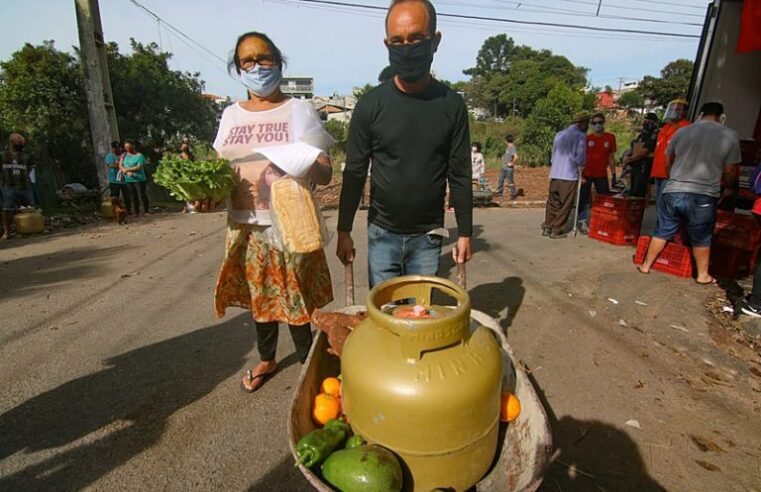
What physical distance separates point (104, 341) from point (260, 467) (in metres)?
2.43

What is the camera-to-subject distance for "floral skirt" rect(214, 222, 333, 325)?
247cm

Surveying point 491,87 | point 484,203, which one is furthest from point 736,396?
point 491,87

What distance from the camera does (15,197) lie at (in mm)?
7984

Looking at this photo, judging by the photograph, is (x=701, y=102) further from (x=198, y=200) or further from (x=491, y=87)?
(x=491, y=87)

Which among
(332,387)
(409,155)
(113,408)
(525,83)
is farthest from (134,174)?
(525,83)

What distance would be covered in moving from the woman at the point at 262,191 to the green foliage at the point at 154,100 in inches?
704

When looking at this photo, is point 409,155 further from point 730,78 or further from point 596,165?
point 730,78

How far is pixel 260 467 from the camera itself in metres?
2.28

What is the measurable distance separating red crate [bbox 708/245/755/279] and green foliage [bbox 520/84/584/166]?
746 inches

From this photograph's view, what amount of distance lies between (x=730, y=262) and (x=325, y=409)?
17.9 feet

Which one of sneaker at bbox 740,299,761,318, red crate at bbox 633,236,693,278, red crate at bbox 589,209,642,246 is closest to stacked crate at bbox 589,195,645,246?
red crate at bbox 589,209,642,246

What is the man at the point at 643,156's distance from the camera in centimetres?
796

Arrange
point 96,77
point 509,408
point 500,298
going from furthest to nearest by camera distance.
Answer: point 96,77 < point 500,298 < point 509,408

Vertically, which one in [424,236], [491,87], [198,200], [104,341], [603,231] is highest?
[491,87]
